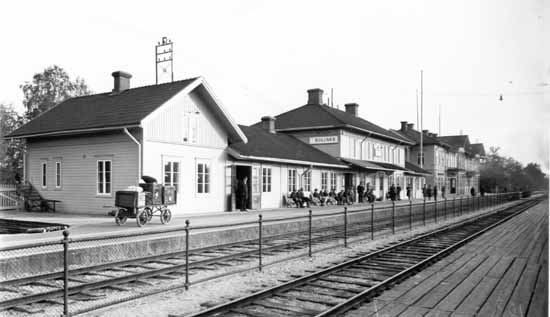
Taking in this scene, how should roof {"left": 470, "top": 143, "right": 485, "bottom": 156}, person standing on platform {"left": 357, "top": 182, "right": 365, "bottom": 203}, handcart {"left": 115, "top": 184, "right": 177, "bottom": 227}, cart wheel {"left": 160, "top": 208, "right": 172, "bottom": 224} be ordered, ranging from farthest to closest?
person standing on platform {"left": 357, "top": 182, "right": 365, "bottom": 203} < cart wheel {"left": 160, "top": 208, "right": 172, "bottom": 224} < handcart {"left": 115, "top": 184, "right": 177, "bottom": 227} < roof {"left": 470, "top": 143, "right": 485, "bottom": 156}

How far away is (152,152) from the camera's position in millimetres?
16219

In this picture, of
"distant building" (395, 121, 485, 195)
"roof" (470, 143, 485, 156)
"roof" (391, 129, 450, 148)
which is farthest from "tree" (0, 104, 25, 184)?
"distant building" (395, 121, 485, 195)

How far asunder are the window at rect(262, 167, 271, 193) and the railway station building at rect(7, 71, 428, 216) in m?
0.05

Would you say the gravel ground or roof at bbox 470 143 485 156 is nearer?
the gravel ground

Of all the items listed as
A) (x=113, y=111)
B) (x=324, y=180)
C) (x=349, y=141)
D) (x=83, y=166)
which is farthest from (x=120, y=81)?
(x=349, y=141)

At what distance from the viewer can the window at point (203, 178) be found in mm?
18500

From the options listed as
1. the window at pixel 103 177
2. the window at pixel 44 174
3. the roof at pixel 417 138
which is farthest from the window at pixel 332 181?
the roof at pixel 417 138

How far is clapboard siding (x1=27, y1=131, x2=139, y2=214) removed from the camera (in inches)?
642

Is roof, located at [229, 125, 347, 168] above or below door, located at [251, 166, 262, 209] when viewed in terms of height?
above

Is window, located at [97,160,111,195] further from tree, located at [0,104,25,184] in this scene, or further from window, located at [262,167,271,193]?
tree, located at [0,104,25,184]

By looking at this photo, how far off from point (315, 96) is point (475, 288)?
30.5 m

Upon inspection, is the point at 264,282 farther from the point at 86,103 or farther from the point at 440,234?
the point at 86,103

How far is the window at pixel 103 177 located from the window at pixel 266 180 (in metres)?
7.72

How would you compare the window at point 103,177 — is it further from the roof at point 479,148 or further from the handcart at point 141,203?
the roof at point 479,148
